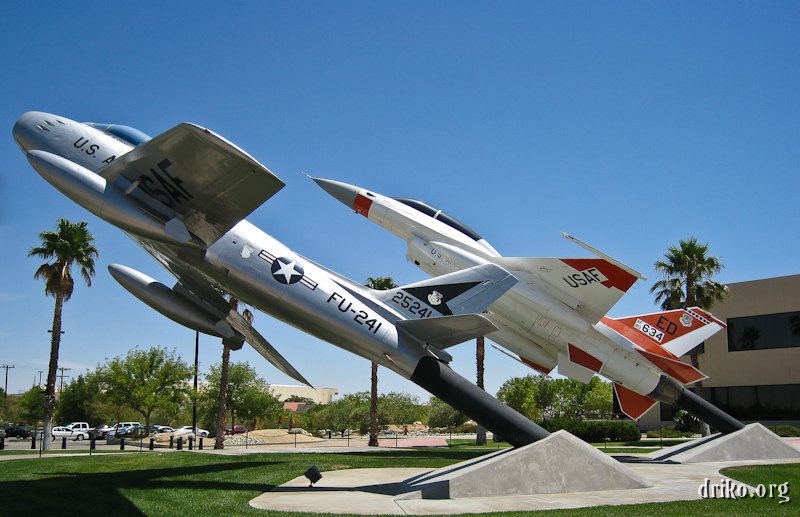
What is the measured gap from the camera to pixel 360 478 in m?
17.2

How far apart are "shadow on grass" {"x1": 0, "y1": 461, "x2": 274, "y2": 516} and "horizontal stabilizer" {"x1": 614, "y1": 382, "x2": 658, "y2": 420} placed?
14.5 metres

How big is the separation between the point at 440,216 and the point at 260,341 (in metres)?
10.9

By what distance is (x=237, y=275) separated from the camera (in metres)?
15.3

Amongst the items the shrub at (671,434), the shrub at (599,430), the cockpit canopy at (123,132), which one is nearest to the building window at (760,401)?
the shrub at (671,434)

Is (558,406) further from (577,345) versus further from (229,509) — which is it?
(229,509)

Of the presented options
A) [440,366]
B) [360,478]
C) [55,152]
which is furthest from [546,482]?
[55,152]

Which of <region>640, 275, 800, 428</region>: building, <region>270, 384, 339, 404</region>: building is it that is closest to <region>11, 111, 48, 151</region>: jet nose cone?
<region>640, 275, 800, 428</region>: building

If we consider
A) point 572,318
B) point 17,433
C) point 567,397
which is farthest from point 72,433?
point 567,397

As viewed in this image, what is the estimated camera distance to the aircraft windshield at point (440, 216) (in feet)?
85.1

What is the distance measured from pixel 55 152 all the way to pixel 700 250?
126 feet

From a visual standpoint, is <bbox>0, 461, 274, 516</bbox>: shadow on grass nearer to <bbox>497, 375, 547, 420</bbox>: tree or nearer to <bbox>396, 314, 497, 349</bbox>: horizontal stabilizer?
<bbox>396, 314, 497, 349</bbox>: horizontal stabilizer

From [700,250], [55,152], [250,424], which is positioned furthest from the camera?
[250,424]

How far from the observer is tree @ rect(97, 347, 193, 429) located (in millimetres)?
43062

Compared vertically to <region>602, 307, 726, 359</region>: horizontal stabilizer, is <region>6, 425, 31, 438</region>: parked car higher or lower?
lower
